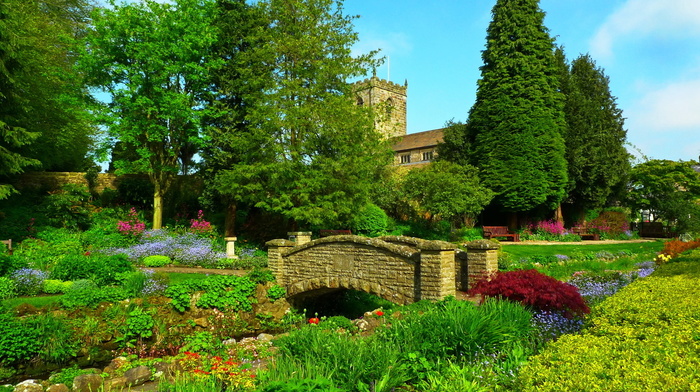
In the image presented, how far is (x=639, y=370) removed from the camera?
3322mm

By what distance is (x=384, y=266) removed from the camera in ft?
36.8

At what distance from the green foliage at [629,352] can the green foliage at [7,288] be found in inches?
479

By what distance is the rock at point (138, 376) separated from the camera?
6.60 meters

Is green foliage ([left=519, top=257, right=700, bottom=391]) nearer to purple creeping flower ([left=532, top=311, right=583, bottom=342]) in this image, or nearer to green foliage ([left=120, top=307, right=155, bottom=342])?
purple creeping flower ([left=532, top=311, right=583, bottom=342])

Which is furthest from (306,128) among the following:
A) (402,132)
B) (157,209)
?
(402,132)

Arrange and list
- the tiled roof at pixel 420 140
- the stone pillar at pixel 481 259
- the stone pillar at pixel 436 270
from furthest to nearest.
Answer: the tiled roof at pixel 420 140, the stone pillar at pixel 481 259, the stone pillar at pixel 436 270

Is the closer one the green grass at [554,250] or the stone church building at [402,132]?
the green grass at [554,250]

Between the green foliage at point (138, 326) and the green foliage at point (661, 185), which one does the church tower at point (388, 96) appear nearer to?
the green foliage at point (661, 185)

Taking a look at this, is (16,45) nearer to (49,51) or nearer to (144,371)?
(49,51)

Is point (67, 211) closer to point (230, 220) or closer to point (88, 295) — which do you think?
point (230, 220)

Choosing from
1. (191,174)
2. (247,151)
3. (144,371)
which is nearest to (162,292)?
(144,371)

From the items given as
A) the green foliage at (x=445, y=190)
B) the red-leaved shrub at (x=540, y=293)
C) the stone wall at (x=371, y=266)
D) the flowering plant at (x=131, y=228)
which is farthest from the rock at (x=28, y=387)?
the green foliage at (x=445, y=190)

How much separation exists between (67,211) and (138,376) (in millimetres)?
16037

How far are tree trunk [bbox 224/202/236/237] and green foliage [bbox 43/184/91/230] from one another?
20.2 ft
